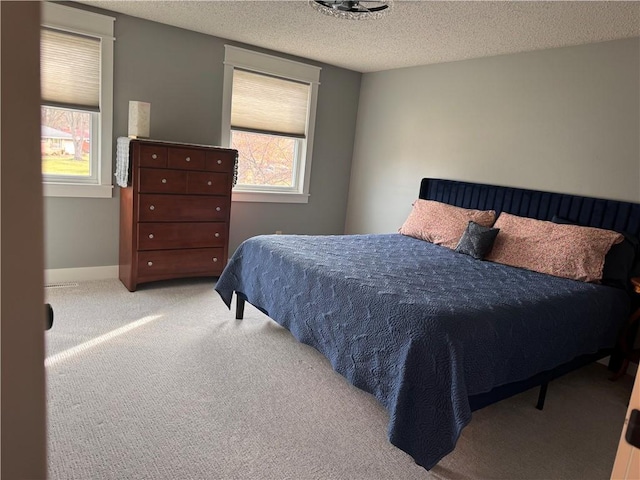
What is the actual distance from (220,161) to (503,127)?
2.46 m

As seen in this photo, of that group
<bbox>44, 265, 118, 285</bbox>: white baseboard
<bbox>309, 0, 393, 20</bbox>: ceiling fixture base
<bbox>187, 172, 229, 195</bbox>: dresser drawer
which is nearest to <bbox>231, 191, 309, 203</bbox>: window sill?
<bbox>187, 172, 229, 195</bbox>: dresser drawer

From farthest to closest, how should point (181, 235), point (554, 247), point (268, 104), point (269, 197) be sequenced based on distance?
point (269, 197) → point (268, 104) → point (181, 235) → point (554, 247)

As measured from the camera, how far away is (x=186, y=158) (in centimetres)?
380

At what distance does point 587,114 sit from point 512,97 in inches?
25.5

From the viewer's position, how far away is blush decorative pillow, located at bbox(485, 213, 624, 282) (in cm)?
297

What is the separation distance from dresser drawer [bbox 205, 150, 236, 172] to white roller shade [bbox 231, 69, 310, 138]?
618 mm

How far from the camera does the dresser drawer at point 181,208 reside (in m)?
3.71

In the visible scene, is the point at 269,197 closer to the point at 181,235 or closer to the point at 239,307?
the point at 181,235

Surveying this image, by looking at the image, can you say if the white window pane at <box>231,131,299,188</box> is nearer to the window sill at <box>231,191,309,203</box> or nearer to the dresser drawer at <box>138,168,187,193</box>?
the window sill at <box>231,191,309,203</box>

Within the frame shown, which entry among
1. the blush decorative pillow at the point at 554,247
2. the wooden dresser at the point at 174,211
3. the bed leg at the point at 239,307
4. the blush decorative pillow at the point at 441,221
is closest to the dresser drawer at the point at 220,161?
the wooden dresser at the point at 174,211

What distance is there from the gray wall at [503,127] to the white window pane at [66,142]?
2.87 m

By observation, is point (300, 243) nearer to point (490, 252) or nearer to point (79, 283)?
point (490, 252)

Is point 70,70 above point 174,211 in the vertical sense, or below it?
above

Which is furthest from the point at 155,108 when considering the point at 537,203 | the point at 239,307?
the point at 537,203
